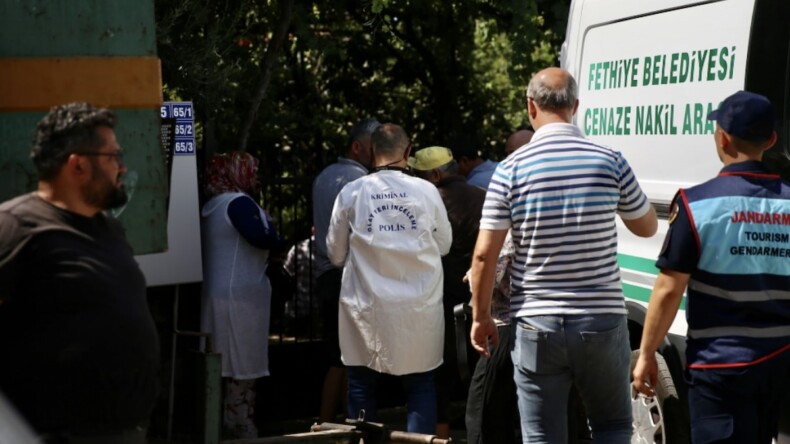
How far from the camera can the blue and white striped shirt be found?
496 centimetres

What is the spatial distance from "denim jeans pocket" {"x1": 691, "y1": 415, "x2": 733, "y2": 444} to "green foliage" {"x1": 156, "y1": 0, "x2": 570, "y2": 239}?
4145 millimetres

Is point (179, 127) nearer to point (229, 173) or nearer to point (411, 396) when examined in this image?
point (229, 173)

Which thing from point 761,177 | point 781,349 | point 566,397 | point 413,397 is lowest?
point 413,397

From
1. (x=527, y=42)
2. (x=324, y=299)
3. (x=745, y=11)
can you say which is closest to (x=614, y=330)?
(x=745, y=11)

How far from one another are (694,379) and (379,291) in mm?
2319

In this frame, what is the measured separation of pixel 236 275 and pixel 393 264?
4.06 feet

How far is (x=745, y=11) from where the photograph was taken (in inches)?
216

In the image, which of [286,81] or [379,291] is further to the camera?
[286,81]

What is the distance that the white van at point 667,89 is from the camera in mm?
5379

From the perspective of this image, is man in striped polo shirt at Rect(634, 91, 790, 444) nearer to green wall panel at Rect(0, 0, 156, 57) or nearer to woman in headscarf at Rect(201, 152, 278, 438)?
green wall panel at Rect(0, 0, 156, 57)

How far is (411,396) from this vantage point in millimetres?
6941

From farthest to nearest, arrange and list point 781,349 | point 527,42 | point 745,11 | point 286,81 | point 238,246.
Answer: point 286,81 → point 527,42 → point 238,246 → point 745,11 → point 781,349

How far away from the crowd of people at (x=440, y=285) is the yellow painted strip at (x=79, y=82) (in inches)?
36.2

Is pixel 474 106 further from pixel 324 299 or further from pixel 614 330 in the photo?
pixel 614 330
